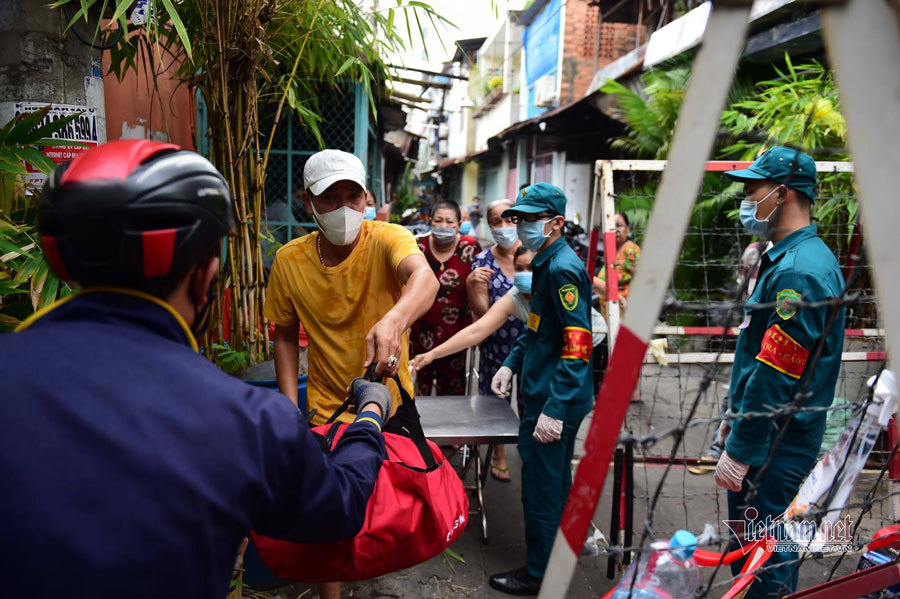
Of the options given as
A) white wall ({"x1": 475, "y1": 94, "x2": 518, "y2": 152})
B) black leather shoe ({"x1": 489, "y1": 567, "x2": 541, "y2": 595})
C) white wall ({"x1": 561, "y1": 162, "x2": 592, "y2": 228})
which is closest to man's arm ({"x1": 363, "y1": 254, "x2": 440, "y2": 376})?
black leather shoe ({"x1": 489, "y1": 567, "x2": 541, "y2": 595})

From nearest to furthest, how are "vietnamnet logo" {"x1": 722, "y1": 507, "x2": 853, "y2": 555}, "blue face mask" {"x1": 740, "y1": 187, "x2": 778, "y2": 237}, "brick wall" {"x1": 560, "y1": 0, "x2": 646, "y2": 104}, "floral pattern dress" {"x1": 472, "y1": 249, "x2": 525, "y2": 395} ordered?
"vietnamnet logo" {"x1": 722, "y1": 507, "x2": 853, "y2": 555} → "blue face mask" {"x1": 740, "y1": 187, "x2": 778, "y2": 237} → "floral pattern dress" {"x1": 472, "y1": 249, "x2": 525, "y2": 395} → "brick wall" {"x1": 560, "y1": 0, "x2": 646, "y2": 104}

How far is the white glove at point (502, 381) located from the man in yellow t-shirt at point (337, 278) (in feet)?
3.59

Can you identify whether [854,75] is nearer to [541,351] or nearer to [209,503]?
[209,503]

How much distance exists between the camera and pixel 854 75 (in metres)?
0.82

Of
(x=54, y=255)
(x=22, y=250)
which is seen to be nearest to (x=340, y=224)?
(x=22, y=250)

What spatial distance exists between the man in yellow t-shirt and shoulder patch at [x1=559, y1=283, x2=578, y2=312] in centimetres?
83

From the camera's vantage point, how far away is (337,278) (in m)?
2.35

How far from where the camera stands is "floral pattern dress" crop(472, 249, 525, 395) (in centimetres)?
429

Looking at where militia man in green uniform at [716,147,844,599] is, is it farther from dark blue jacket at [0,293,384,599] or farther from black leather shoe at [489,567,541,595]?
dark blue jacket at [0,293,384,599]

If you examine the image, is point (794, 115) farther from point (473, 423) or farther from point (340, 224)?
point (340, 224)

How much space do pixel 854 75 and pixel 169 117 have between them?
474 centimetres

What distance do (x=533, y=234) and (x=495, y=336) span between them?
1.37 metres

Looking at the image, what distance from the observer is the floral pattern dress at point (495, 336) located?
4285mm

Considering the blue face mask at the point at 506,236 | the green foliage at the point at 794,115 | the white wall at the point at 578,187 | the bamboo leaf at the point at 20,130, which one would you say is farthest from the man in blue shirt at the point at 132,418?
the white wall at the point at 578,187
